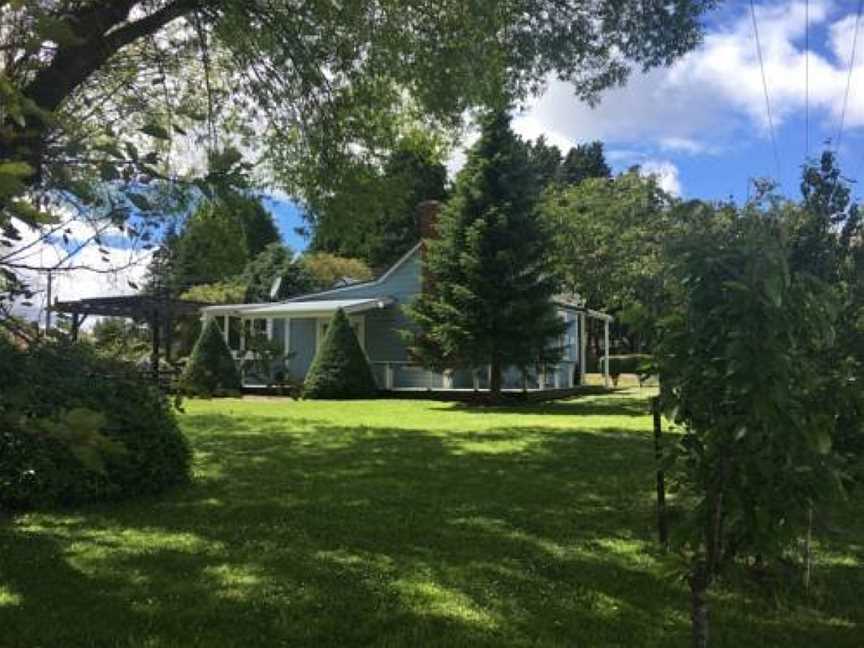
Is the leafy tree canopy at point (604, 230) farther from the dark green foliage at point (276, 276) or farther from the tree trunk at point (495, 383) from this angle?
the dark green foliage at point (276, 276)

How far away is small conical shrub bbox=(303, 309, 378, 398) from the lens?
900 inches

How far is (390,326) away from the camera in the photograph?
27.3 m

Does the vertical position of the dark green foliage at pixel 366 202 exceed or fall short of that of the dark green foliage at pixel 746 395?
it exceeds it

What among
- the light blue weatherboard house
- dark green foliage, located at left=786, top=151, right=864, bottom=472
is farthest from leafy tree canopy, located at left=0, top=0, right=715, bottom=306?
the light blue weatherboard house

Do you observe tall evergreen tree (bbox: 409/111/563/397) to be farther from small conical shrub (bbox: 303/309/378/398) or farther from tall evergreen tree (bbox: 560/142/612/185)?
tall evergreen tree (bbox: 560/142/612/185)

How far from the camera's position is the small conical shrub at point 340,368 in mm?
22859

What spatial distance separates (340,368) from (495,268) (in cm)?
521

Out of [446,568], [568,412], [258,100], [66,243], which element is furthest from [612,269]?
[66,243]

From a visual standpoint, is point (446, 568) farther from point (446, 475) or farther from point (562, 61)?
point (562, 61)

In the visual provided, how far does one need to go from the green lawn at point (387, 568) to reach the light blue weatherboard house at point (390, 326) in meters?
15.0

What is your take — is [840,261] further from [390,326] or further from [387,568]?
[390,326]

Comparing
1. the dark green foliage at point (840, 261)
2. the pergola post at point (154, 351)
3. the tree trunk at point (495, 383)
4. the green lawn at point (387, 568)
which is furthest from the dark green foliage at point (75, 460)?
the tree trunk at point (495, 383)

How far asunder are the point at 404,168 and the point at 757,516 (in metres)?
9.50

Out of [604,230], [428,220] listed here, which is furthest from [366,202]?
[604,230]
